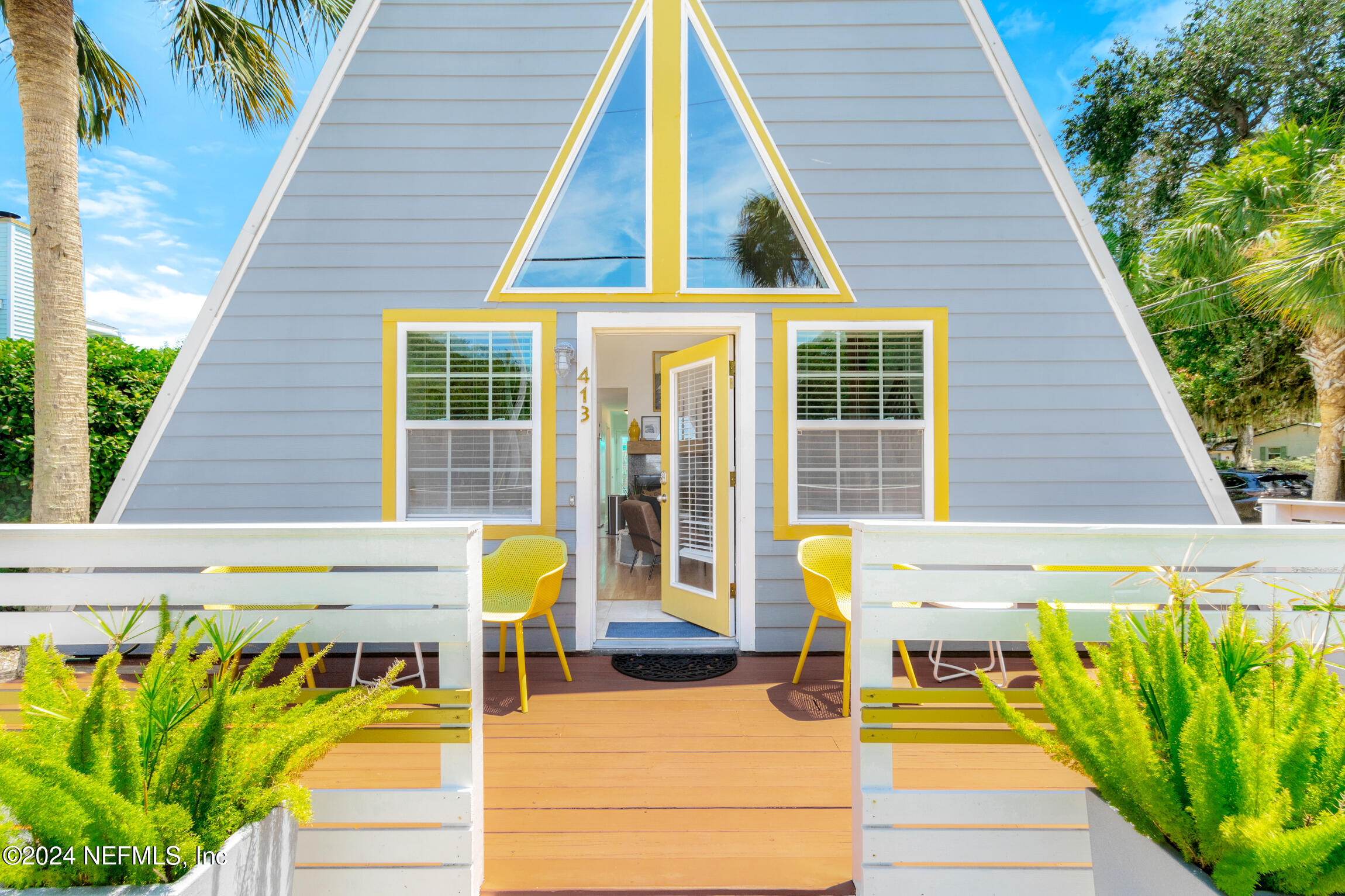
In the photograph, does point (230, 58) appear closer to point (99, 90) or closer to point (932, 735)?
point (99, 90)

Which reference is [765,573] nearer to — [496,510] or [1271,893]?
[496,510]

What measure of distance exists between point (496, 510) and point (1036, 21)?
66.1ft

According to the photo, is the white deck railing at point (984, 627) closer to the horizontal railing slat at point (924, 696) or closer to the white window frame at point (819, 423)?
the horizontal railing slat at point (924, 696)

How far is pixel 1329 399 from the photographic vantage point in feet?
22.2

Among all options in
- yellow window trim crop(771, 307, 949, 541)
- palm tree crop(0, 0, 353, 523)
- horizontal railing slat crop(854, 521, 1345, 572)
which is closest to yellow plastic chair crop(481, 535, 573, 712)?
yellow window trim crop(771, 307, 949, 541)

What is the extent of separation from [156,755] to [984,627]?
1910 mm

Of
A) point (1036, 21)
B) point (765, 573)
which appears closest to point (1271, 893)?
point (765, 573)

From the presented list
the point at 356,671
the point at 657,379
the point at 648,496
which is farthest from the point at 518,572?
the point at 657,379

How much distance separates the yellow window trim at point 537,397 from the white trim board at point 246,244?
91 cm

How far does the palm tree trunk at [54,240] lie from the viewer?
2.97 metres

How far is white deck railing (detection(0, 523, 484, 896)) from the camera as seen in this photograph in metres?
1.51

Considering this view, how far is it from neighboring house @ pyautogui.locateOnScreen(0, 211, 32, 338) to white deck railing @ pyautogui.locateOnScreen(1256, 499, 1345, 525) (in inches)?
662

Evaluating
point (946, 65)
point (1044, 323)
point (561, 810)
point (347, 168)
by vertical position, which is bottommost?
point (561, 810)

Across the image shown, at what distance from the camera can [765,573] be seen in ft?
11.6
